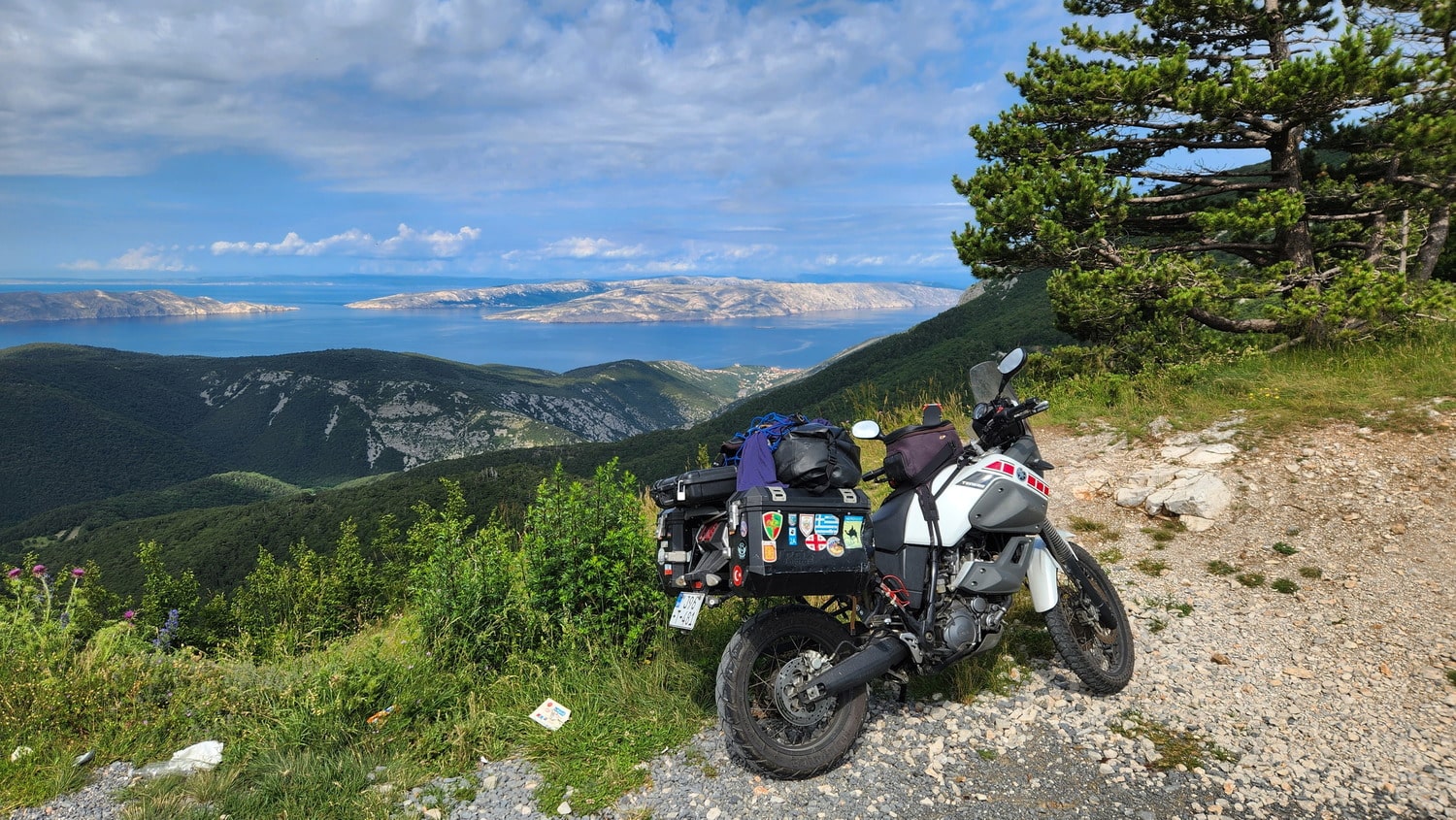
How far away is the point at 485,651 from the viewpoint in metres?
4.80

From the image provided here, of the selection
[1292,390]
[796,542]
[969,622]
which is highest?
[796,542]

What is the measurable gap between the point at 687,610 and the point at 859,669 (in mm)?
976

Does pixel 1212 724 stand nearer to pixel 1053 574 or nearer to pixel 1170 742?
pixel 1170 742

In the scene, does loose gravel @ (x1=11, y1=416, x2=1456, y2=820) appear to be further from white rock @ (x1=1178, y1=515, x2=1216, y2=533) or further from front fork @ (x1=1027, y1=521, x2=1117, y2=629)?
front fork @ (x1=1027, y1=521, x2=1117, y2=629)

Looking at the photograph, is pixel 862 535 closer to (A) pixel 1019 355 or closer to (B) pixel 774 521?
(B) pixel 774 521

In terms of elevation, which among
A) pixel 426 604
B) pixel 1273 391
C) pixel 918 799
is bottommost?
pixel 918 799

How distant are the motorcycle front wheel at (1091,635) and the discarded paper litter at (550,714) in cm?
297

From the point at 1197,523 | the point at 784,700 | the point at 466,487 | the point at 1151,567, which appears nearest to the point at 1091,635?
the point at 1151,567

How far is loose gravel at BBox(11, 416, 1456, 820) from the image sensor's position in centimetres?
338

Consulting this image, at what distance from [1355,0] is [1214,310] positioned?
4932 mm

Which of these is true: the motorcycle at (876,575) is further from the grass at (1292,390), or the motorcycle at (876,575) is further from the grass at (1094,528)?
the grass at (1292,390)

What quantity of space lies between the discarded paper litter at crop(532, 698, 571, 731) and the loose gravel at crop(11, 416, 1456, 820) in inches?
11.6

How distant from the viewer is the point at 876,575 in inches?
155

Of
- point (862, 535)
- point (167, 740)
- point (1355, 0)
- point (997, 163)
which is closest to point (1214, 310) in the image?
point (997, 163)
